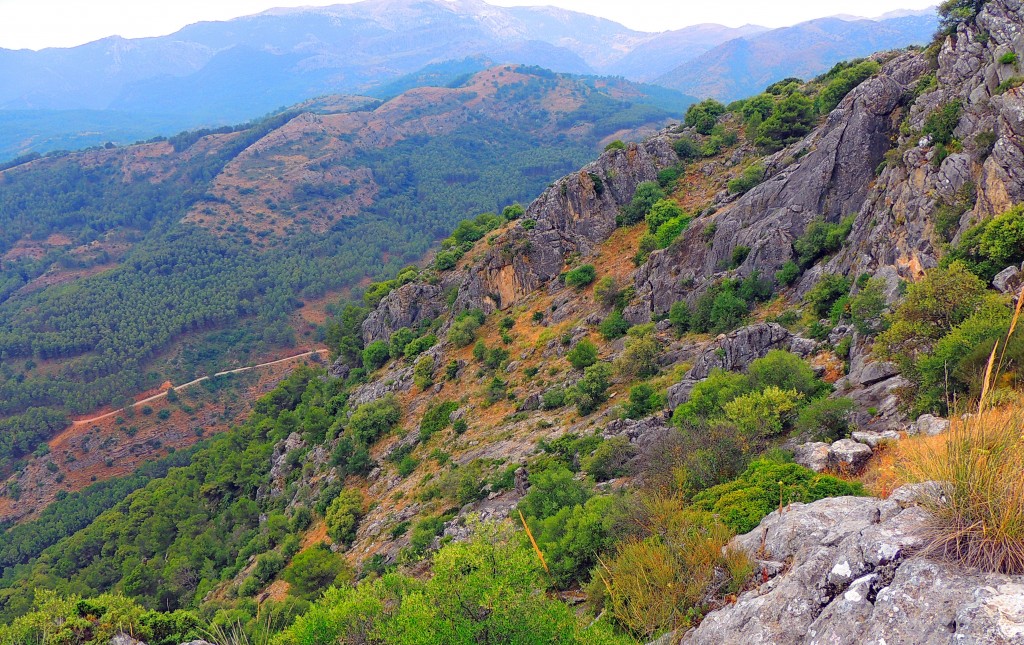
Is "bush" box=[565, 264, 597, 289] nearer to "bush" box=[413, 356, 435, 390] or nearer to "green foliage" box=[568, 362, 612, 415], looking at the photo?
"green foliage" box=[568, 362, 612, 415]

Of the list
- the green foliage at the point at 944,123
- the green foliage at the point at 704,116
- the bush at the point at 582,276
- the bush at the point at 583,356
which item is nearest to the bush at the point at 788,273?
the green foliage at the point at 944,123

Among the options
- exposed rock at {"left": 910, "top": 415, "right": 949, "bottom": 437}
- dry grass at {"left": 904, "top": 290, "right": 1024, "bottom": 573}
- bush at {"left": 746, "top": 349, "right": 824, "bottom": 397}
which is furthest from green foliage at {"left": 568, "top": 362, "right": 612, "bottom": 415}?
dry grass at {"left": 904, "top": 290, "right": 1024, "bottom": 573}

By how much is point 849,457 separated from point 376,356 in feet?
158

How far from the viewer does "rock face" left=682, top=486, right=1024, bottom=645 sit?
21.0ft

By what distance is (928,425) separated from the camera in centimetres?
1543

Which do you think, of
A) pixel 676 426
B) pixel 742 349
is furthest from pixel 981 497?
pixel 742 349

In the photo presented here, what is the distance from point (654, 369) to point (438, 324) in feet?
90.1

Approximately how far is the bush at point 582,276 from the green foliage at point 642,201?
6.38 meters

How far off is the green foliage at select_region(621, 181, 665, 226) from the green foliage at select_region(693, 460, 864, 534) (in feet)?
117

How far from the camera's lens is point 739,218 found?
3819 cm

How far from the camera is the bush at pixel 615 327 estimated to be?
40.2 meters

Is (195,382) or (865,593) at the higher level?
(865,593)

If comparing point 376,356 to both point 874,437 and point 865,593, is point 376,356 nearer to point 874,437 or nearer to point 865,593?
point 874,437

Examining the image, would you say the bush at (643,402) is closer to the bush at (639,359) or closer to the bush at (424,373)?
the bush at (639,359)
